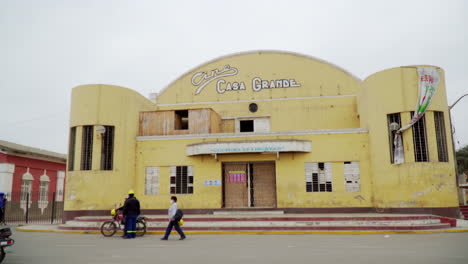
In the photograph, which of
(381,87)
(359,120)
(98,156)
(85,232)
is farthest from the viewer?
(359,120)

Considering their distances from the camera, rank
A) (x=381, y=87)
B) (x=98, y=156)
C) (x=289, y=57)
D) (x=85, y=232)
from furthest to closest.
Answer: (x=289, y=57) → (x=98, y=156) → (x=381, y=87) → (x=85, y=232)

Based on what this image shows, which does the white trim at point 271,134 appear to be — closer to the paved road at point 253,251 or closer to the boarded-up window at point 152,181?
the boarded-up window at point 152,181

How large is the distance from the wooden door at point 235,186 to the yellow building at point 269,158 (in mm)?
51

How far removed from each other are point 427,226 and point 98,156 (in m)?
15.2

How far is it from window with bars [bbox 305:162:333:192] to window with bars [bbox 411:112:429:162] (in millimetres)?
3979

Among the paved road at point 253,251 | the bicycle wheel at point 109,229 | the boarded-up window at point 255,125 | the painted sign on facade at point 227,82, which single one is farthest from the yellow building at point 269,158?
the paved road at point 253,251

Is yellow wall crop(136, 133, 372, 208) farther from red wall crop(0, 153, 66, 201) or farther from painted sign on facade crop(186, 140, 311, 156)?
red wall crop(0, 153, 66, 201)

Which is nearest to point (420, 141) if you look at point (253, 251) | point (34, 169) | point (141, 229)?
point (253, 251)

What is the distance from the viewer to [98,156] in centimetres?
1998

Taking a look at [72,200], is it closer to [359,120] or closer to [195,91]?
[195,91]

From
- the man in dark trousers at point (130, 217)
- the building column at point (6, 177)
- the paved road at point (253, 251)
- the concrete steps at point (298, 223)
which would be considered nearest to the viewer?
the paved road at point (253, 251)

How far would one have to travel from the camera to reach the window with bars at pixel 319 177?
63.3ft

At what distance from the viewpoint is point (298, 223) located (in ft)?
51.3

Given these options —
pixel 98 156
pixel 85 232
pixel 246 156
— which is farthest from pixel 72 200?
pixel 246 156
